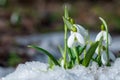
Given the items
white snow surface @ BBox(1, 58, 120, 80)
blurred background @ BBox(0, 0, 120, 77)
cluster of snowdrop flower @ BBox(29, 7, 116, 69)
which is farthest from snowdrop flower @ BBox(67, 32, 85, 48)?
blurred background @ BBox(0, 0, 120, 77)

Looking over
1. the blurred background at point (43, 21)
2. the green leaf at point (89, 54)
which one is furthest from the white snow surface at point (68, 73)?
the blurred background at point (43, 21)

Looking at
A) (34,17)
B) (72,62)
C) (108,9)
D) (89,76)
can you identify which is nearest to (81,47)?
(72,62)

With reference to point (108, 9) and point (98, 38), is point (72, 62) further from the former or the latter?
point (108, 9)

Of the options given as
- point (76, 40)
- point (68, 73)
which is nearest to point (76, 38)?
point (76, 40)

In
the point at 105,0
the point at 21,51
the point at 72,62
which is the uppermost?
the point at 72,62

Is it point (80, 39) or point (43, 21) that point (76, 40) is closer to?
point (80, 39)

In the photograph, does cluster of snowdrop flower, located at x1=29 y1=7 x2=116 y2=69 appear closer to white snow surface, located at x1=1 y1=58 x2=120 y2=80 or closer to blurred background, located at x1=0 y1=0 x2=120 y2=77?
white snow surface, located at x1=1 y1=58 x2=120 y2=80

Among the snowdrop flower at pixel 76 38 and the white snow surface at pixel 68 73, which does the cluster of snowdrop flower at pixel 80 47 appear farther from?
the white snow surface at pixel 68 73
